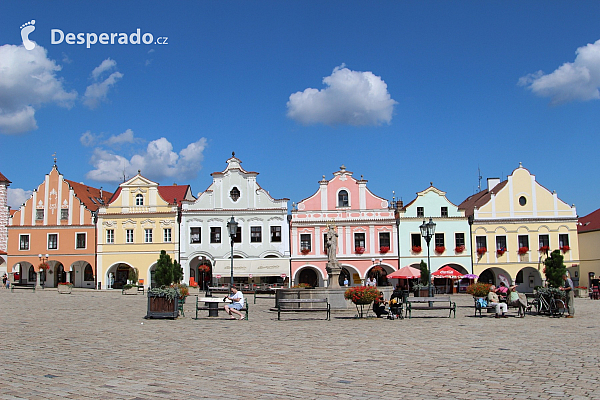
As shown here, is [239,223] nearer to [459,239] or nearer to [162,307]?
[459,239]

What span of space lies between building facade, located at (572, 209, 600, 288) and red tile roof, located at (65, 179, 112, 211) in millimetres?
41295

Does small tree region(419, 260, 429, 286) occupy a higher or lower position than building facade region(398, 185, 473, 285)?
lower

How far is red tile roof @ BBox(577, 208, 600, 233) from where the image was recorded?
5012 centimetres

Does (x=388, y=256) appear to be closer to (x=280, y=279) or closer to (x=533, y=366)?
(x=280, y=279)

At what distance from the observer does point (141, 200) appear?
160ft

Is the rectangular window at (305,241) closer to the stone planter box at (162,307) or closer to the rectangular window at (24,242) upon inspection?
the rectangular window at (24,242)

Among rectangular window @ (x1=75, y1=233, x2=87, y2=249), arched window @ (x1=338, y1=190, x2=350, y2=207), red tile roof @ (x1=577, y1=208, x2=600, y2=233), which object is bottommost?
rectangular window @ (x1=75, y1=233, x2=87, y2=249)

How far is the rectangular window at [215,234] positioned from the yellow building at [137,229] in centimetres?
292

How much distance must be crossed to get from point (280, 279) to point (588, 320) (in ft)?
101

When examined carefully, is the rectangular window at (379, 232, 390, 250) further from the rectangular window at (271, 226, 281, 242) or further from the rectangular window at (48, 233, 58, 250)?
the rectangular window at (48, 233, 58, 250)

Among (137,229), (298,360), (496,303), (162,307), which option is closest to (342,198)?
(137,229)

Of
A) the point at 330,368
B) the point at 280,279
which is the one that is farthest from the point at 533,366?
the point at 280,279

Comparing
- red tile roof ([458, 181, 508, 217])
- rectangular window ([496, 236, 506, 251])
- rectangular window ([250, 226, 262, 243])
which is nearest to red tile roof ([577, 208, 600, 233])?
red tile roof ([458, 181, 508, 217])

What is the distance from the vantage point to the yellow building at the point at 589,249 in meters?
48.5
